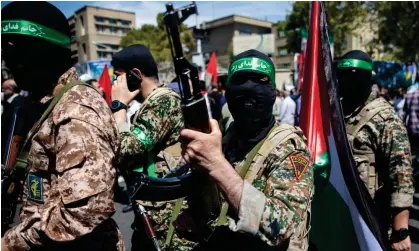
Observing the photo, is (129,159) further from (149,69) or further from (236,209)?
(236,209)

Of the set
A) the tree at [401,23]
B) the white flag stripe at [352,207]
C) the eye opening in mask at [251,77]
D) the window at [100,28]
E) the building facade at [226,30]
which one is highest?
the window at [100,28]

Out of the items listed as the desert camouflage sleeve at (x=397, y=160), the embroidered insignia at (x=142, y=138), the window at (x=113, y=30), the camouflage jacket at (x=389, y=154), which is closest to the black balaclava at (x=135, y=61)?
the embroidered insignia at (x=142, y=138)

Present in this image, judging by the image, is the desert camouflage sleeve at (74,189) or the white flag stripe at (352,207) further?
the white flag stripe at (352,207)

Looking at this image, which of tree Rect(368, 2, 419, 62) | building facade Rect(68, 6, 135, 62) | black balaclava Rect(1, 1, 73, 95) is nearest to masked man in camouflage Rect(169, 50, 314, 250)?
black balaclava Rect(1, 1, 73, 95)

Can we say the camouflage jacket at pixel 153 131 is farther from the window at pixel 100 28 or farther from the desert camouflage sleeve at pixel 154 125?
the window at pixel 100 28

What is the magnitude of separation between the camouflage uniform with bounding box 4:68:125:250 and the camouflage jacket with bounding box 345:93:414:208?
1844 mm

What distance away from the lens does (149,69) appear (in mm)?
2689

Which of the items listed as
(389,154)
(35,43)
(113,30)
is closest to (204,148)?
(35,43)

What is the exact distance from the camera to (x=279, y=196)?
1367 millimetres

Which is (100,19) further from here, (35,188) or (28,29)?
(35,188)

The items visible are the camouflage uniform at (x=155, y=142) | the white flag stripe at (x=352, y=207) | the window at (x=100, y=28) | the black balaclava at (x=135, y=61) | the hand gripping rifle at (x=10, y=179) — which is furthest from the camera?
the window at (x=100, y=28)

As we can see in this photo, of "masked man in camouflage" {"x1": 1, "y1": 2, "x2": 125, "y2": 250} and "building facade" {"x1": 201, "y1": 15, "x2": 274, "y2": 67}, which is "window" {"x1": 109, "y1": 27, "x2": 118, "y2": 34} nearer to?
"building facade" {"x1": 201, "y1": 15, "x2": 274, "y2": 67}

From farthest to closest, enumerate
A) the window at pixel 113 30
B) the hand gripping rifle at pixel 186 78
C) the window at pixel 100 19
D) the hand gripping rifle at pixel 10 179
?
the window at pixel 113 30
the window at pixel 100 19
the hand gripping rifle at pixel 10 179
the hand gripping rifle at pixel 186 78

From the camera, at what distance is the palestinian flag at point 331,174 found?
86.4 inches
